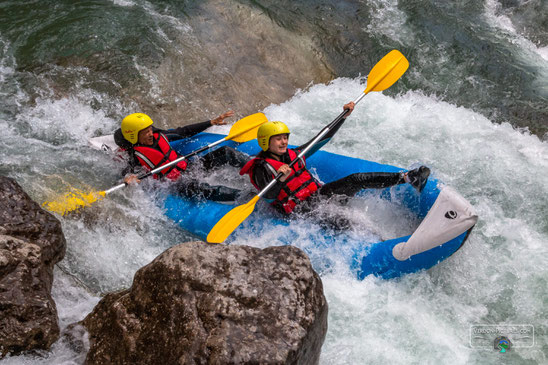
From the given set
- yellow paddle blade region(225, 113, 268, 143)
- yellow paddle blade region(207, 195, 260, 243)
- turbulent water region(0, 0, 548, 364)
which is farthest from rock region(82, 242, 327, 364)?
yellow paddle blade region(225, 113, 268, 143)

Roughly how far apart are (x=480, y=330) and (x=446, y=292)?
374 millimetres

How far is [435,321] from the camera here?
3.73 m

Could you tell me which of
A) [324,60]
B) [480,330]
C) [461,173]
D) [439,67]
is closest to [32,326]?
[480,330]

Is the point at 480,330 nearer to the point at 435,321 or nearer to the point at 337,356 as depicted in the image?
the point at 435,321

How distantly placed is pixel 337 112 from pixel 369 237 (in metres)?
2.38

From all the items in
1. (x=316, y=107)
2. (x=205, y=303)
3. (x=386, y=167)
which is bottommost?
(x=316, y=107)

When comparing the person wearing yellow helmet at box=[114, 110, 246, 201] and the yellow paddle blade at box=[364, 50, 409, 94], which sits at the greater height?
the yellow paddle blade at box=[364, 50, 409, 94]

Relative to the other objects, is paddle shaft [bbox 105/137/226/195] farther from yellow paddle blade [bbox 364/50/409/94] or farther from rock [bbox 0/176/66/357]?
yellow paddle blade [bbox 364/50/409/94]

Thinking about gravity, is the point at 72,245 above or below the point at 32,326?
below

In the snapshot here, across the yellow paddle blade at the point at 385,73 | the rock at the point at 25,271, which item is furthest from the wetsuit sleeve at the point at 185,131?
the rock at the point at 25,271

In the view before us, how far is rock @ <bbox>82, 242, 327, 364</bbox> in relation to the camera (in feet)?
7.98

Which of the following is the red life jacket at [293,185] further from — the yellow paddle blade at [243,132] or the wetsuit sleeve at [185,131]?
the wetsuit sleeve at [185,131]

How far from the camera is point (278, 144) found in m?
4.20

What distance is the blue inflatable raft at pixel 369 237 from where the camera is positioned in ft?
12.3
